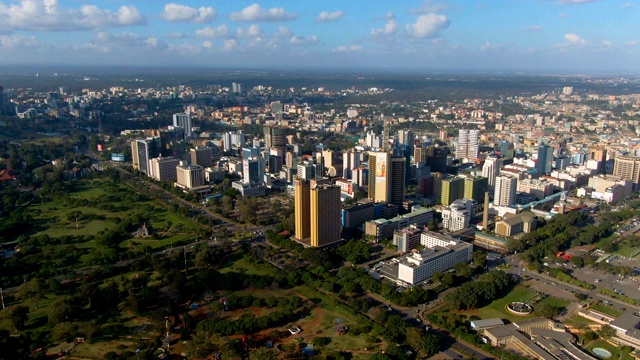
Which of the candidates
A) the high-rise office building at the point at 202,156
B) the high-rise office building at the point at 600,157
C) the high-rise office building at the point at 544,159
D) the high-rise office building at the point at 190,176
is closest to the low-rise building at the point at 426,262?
the high-rise office building at the point at 190,176

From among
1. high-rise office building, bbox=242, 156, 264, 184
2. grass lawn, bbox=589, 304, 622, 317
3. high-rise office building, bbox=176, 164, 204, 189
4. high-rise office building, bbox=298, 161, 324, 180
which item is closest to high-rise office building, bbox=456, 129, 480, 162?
high-rise office building, bbox=298, 161, 324, 180

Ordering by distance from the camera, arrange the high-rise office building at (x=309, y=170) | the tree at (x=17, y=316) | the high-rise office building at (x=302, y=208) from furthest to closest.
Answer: the high-rise office building at (x=309, y=170)
the high-rise office building at (x=302, y=208)
the tree at (x=17, y=316)

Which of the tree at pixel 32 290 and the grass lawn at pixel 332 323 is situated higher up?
the tree at pixel 32 290

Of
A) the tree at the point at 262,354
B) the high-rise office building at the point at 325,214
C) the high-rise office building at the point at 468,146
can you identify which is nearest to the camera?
the tree at the point at 262,354

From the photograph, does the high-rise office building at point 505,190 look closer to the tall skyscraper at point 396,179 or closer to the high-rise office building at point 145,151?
the tall skyscraper at point 396,179

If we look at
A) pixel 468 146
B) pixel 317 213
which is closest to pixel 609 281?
pixel 317 213

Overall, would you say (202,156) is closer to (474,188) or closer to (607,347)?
(474,188)

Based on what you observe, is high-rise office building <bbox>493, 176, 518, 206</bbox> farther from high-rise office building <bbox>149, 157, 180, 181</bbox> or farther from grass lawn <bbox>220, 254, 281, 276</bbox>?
high-rise office building <bbox>149, 157, 180, 181</bbox>

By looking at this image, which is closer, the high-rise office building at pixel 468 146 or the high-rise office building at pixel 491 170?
the high-rise office building at pixel 491 170
